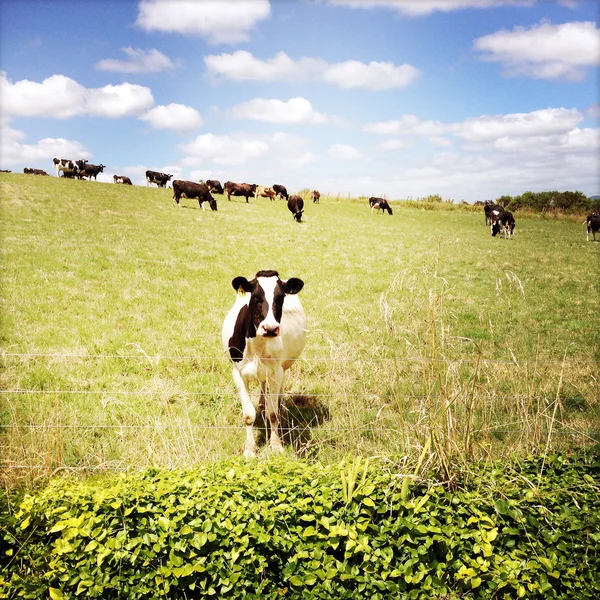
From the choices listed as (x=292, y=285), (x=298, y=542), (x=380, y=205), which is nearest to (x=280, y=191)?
(x=380, y=205)

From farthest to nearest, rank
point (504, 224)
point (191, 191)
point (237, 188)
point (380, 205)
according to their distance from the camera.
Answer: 1. point (237, 188)
2. point (380, 205)
3. point (191, 191)
4. point (504, 224)

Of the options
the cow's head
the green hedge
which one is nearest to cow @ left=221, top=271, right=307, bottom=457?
the cow's head

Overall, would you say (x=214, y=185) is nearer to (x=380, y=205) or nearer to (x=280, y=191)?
(x=280, y=191)

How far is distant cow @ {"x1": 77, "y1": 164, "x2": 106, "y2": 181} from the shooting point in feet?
159

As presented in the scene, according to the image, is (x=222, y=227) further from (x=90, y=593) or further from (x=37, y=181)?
(x=90, y=593)

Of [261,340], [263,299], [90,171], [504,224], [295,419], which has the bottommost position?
[295,419]

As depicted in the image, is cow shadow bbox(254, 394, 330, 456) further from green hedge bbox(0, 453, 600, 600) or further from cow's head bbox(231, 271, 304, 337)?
green hedge bbox(0, 453, 600, 600)

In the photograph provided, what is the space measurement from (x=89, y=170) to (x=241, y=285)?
50164mm

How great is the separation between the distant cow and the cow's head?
49240 millimetres

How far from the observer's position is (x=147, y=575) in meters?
3.18

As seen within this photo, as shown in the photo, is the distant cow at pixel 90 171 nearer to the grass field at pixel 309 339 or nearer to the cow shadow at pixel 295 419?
the grass field at pixel 309 339

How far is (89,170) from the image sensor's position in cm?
4919

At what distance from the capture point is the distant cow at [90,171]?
48438mm

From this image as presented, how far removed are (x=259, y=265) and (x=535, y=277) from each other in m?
9.46
